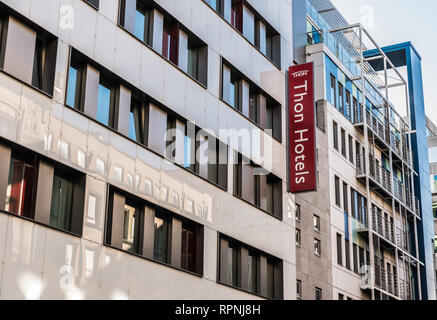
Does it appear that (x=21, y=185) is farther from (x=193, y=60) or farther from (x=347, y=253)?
(x=347, y=253)

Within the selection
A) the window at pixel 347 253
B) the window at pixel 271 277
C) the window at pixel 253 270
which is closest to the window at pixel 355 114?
the window at pixel 347 253

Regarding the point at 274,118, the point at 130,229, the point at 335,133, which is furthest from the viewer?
the point at 335,133

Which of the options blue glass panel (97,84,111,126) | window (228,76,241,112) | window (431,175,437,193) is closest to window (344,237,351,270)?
window (228,76,241,112)

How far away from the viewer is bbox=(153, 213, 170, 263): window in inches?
1041

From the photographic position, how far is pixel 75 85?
23.7 meters

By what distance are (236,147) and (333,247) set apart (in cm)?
1541

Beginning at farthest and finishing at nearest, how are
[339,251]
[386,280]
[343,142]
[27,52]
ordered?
[386,280]
[343,142]
[339,251]
[27,52]

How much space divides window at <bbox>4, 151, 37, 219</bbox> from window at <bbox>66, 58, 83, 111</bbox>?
2.60 m

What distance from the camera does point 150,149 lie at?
26.1 meters

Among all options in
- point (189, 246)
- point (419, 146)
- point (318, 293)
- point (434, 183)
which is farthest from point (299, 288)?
point (434, 183)

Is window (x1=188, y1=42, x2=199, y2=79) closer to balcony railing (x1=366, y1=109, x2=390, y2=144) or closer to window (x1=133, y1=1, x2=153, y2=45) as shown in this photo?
window (x1=133, y1=1, x2=153, y2=45)

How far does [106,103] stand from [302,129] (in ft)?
43.1

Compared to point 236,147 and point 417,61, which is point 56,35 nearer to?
point 236,147
